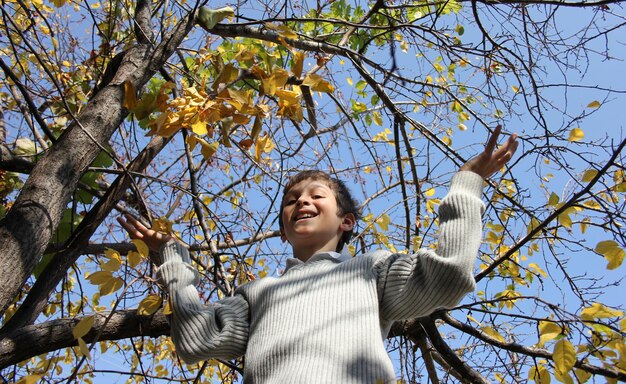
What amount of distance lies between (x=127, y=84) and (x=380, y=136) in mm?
2183

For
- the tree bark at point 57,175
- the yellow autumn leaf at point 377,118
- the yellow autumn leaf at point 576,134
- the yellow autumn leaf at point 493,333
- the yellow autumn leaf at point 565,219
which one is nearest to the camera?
the tree bark at point 57,175

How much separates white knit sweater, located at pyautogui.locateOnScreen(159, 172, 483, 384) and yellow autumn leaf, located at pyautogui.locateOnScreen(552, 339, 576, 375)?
0.76 ft

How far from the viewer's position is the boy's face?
177 centimetres

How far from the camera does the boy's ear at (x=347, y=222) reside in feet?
6.29

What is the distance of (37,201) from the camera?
1579 mm

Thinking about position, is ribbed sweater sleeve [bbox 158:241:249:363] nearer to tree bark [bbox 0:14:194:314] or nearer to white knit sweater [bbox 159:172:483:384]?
white knit sweater [bbox 159:172:483:384]

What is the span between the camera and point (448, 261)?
1.40 m

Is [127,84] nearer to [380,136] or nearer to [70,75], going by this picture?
[70,75]

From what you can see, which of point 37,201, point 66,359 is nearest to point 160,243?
point 37,201

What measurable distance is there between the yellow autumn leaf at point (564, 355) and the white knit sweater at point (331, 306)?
0.23 m

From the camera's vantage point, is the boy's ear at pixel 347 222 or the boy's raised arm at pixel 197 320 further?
the boy's ear at pixel 347 222

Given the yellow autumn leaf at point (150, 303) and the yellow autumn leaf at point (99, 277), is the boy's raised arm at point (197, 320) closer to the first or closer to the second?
the yellow autumn leaf at point (150, 303)

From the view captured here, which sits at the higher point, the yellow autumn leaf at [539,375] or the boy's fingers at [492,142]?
the boy's fingers at [492,142]

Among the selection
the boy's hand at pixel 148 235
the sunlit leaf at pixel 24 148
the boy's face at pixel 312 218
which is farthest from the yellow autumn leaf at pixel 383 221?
the sunlit leaf at pixel 24 148
